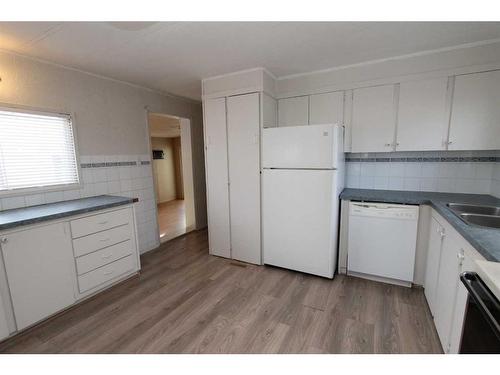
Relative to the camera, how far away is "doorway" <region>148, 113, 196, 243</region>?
3.93 m

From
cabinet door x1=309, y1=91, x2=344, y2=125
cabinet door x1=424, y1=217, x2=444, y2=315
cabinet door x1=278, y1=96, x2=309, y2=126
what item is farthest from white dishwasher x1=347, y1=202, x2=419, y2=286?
cabinet door x1=278, y1=96, x2=309, y2=126

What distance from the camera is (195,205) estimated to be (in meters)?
4.07

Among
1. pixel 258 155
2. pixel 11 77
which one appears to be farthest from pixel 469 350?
pixel 11 77

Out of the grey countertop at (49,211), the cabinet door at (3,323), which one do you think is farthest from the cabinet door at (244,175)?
the cabinet door at (3,323)

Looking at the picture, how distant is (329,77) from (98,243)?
293 centimetres

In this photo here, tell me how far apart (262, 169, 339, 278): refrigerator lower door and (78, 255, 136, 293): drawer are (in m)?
1.51

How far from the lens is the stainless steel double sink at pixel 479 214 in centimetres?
172

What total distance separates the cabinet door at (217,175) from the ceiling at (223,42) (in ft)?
1.55

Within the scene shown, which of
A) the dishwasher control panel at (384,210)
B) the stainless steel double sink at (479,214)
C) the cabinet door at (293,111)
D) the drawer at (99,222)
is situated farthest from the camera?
the cabinet door at (293,111)

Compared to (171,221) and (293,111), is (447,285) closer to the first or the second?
(293,111)

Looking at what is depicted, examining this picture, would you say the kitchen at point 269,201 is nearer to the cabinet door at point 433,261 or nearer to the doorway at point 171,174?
the cabinet door at point 433,261

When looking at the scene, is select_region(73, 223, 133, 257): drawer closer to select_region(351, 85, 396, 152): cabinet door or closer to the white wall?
the white wall
